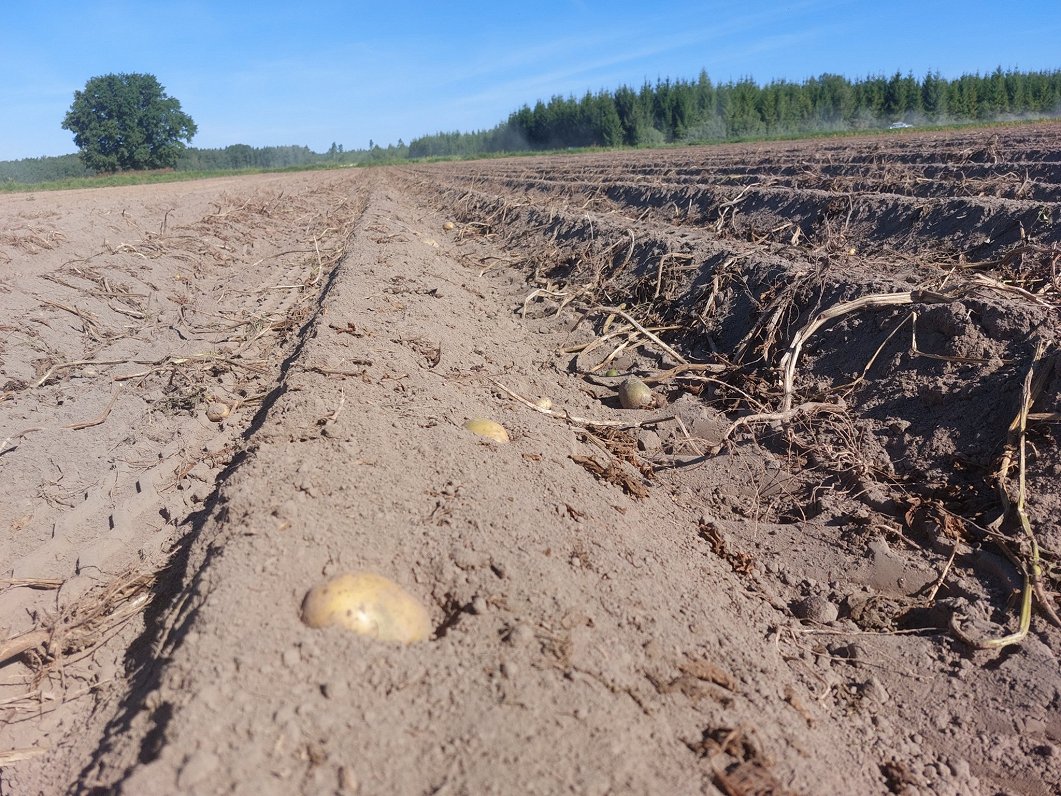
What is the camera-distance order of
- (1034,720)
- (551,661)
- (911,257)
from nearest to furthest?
(551,661) < (1034,720) < (911,257)

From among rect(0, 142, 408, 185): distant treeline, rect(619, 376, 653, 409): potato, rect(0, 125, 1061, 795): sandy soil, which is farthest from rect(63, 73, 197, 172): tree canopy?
rect(619, 376, 653, 409): potato

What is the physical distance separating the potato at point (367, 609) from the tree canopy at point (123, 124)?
7465 centimetres

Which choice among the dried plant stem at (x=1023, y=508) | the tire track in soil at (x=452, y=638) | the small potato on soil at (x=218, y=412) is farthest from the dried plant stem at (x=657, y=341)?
the small potato on soil at (x=218, y=412)

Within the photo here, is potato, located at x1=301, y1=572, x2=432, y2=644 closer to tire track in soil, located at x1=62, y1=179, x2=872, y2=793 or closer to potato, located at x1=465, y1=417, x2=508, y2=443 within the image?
tire track in soil, located at x1=62, y1=179, x2=872, y2=793

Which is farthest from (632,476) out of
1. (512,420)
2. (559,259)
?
(559,259)

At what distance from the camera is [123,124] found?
214ft

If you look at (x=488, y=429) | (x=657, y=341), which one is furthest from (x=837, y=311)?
(x=488, y=429)

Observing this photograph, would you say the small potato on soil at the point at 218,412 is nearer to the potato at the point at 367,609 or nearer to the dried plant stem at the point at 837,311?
the potato at the point at 367,609

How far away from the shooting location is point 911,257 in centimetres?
Result: 607

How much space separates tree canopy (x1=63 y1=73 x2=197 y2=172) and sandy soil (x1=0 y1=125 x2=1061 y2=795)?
69.4 metres

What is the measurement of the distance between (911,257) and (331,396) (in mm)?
5026

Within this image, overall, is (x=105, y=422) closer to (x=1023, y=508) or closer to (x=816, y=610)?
(x=816, y=610)

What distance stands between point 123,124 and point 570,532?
77049 millimetres

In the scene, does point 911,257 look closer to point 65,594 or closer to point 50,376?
point 65,594
